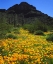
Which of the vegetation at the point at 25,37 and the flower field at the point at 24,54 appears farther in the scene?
the vegetation at the point at 25,37

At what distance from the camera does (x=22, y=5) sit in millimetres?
141500

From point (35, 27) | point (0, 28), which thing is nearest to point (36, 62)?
point (0, 28)

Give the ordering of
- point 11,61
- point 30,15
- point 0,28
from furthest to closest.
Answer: point 30,15
point 0,28
point 11,61

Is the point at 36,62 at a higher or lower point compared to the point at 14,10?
lower

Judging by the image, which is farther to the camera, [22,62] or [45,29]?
[45,29]

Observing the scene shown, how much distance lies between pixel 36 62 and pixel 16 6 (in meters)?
132

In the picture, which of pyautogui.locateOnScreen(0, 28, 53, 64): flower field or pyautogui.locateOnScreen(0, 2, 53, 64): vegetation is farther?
pyautogui.locateOnScreen(0, 2, 53, 64): vegetation

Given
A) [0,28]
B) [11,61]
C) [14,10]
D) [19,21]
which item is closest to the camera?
[11,61]

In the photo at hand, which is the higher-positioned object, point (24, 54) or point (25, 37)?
point (25, 37)

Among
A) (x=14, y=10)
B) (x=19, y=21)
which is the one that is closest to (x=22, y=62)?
(x=19, y=21)

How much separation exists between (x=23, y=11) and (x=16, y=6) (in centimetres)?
533

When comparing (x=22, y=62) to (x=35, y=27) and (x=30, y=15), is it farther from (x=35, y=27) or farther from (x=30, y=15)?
(x=30, y=15)

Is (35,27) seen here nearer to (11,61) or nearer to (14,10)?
(11,61)

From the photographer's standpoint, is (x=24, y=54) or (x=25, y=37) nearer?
(x=24, y=54)
